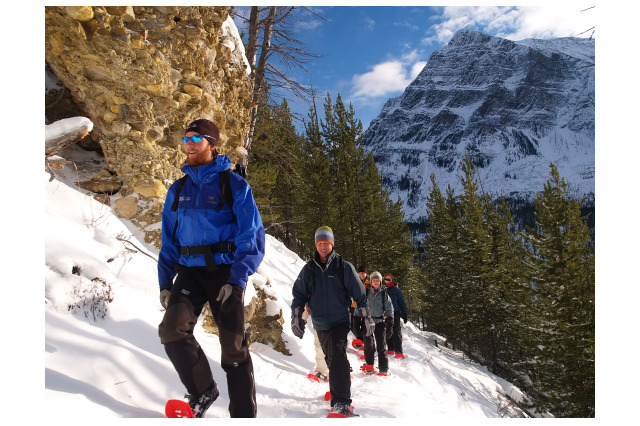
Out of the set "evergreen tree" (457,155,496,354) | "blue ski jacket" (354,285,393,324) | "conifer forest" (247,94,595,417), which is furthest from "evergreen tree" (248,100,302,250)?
"evergreen tree" (457,155,496,354)

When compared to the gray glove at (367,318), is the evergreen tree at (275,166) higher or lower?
higher

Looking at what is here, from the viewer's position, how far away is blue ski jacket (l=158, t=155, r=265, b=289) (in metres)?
2.43

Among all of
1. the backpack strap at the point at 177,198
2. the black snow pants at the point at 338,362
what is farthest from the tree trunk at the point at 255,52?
the backpack strap at the point at 177,198

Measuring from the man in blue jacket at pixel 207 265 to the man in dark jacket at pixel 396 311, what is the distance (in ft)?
22.9

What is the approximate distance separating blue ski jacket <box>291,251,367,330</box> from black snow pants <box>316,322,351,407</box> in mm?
91

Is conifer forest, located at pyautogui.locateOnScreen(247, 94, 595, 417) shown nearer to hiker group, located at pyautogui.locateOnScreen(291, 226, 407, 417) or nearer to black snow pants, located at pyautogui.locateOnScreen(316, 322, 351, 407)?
hiker group, located at pyautogui.locateOnScreen(291, 226, 407, 417)

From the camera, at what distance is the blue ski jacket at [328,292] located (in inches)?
153

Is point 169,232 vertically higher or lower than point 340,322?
higher

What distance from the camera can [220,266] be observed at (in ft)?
8.33

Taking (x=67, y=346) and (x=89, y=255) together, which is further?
(x=89, y=255)

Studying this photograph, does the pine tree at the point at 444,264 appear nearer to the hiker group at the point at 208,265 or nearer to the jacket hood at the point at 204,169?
the hiker group at the point at 208,265
